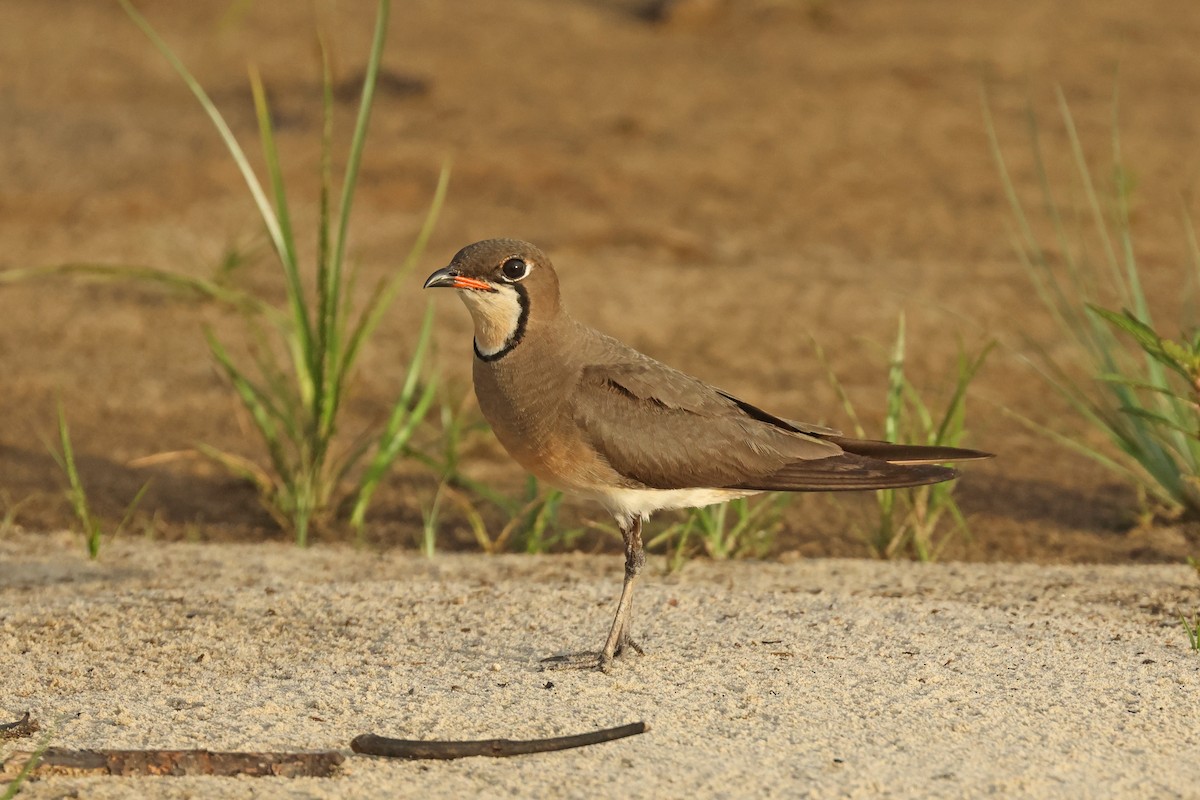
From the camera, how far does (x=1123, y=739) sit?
11.0ft

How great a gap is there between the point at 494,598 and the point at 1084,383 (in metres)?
3.71

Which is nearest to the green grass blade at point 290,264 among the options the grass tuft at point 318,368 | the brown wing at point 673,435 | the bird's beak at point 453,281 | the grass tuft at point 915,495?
the grass tuft at point 318,368

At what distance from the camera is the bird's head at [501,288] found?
4.09 meters

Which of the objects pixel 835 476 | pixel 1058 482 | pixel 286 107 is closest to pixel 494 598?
pixel 835 476

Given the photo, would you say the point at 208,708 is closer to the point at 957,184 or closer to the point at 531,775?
the point at 531,775

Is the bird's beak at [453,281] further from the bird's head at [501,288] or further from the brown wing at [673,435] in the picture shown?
the brown wing at [673,435]

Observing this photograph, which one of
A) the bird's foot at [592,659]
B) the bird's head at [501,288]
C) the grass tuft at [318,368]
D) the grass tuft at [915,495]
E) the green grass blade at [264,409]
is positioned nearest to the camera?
the bird's foot at [592,659]

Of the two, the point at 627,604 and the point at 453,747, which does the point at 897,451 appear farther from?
the point at 453,747

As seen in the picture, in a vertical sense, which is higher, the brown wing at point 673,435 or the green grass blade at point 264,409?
the brown wing at point 673,435

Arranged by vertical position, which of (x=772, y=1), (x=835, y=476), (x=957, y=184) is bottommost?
(x=835, y=476)

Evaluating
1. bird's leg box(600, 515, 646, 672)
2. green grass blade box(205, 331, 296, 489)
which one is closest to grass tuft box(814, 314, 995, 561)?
bird's leg box(600, 515, 646, 672)

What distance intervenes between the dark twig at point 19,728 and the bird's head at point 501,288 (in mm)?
1472

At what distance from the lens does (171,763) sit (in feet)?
10.3

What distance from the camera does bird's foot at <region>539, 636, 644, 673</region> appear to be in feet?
12.7
